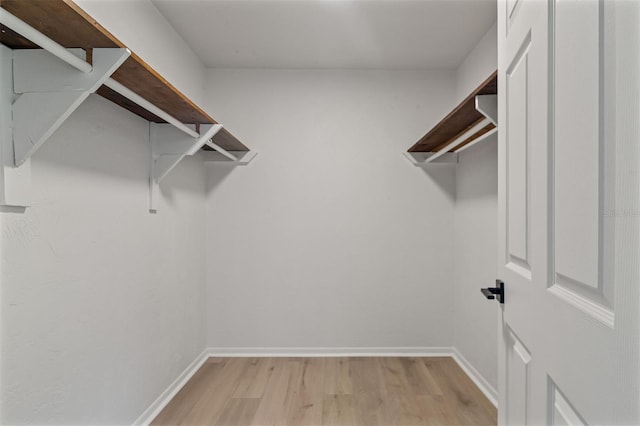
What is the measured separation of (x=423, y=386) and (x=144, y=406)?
1747 millimetres

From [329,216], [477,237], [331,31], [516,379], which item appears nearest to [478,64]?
[331,31]

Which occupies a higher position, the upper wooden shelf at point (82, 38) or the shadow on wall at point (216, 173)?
the upper wooden shelf at point (82, 38)

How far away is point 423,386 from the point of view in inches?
97.8

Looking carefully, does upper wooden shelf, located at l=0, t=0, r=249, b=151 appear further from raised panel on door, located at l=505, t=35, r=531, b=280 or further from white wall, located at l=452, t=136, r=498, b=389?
white wall, located at l=452, t=136, r=498, b=389

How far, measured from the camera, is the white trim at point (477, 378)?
2.30m

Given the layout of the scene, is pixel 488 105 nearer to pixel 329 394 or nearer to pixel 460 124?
pixel 460 124

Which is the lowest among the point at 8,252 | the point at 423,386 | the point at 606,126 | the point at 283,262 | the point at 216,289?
the point at 423,386

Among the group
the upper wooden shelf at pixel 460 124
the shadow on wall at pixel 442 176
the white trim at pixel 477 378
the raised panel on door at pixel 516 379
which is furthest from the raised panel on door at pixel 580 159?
the shadow on wall at pixel 442 176

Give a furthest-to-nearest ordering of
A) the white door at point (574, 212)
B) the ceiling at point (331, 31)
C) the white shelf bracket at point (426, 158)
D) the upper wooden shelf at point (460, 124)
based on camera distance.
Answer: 1. the white shelf bracket at point (426, 158)
2. the ceiling at point (331, 31)
3. the upper wooden shelf at point (460, 124)
4. the white door at point (574, 212)

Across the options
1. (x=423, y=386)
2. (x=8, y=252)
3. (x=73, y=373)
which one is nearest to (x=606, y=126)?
(x=8, y=252)

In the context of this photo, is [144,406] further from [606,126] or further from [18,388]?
[606,126]

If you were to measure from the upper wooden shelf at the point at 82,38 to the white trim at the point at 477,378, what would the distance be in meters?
2.45

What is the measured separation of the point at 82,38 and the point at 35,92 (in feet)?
0.89

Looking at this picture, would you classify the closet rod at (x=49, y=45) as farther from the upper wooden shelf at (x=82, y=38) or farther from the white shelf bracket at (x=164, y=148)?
the white shelf bracket at (x=164, y=148)
